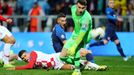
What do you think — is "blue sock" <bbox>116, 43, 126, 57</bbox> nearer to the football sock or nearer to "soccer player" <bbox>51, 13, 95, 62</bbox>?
"soccer player" <bbox>51, 13, 95, 62</bbox>

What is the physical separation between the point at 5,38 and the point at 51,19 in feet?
28.0

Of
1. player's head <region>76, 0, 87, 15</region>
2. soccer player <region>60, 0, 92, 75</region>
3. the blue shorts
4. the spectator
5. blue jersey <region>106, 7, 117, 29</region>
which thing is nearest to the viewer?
player's head <region>76, 0, 87, 15</region>

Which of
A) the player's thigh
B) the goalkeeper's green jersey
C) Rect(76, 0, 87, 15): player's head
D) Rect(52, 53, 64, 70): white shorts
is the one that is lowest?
the player's thigh

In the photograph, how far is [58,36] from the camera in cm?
1752

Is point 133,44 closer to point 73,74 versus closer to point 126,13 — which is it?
point 126,13

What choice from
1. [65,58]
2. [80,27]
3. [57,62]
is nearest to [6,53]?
[57,62]

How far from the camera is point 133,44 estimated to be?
24484mm

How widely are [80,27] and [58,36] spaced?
2.60m

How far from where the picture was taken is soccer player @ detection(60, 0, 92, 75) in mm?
14797

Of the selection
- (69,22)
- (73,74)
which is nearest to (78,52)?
(73,74)

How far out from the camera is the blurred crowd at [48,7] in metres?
27.1

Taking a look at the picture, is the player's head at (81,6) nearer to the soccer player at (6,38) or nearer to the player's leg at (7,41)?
the soccer player at (6,38)

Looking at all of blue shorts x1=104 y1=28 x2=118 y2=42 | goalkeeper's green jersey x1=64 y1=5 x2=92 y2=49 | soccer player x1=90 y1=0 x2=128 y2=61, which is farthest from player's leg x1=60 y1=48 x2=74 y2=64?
blue shorts x1=104 y1=28 x2=118 y2=42

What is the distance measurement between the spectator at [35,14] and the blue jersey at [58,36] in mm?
8620
